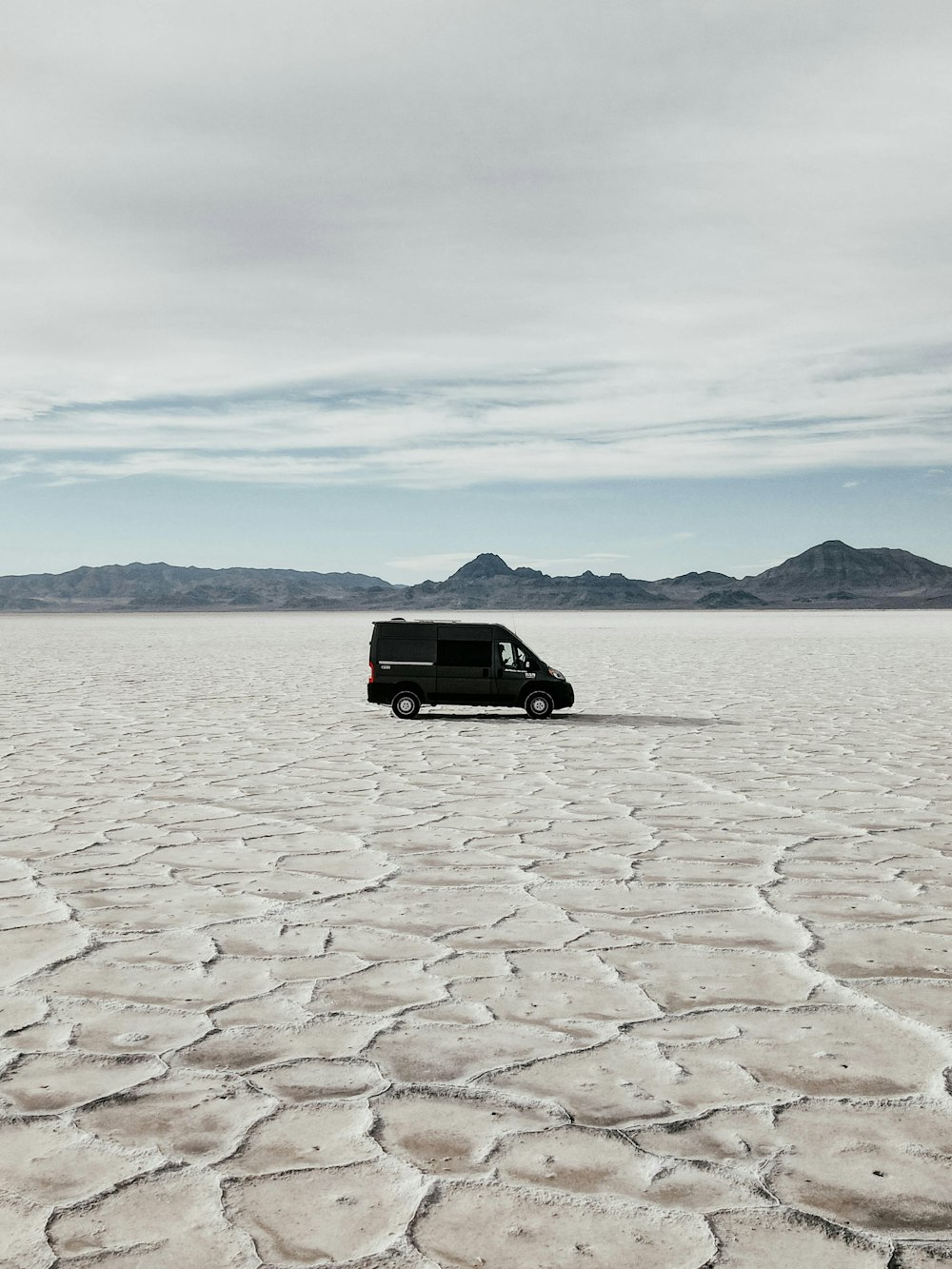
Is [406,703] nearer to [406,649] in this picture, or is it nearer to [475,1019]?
[406,649]

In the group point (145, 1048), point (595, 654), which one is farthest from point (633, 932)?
point (595, 654)

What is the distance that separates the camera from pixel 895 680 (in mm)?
22844

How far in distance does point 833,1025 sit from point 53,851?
15.8 ft

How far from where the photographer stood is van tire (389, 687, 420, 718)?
15.5 m

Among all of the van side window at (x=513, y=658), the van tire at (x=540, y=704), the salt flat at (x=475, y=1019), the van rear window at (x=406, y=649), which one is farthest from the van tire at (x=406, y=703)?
the salt flat at (x=475, y=1019)

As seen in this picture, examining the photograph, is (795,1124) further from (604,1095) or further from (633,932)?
(633,932)

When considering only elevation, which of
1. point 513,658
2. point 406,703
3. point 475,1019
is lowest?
point 475,1019

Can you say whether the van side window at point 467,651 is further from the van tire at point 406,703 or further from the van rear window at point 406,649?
the van tire at point 406,703

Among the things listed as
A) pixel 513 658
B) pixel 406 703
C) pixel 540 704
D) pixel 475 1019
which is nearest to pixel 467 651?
pixel 513 658

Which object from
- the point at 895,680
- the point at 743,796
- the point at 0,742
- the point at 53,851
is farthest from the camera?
the point at 895,680

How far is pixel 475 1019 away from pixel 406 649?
36.4ft

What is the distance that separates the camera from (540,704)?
15.6 metres

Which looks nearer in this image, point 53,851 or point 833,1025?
point 833,1025

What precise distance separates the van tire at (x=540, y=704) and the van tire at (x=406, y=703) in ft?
4.51
